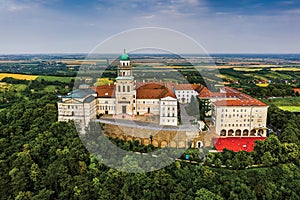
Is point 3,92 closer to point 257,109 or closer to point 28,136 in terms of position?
point 28,136

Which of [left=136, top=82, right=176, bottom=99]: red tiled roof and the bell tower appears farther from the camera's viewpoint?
[left=136, top=82, right=176, bottom=99]: red tiled roof

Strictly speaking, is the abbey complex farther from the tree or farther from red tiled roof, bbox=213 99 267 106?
the tree

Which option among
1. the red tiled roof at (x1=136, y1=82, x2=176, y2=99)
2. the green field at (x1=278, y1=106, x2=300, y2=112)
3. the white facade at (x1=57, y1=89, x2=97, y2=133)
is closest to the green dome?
the red tiled roof at (x1=136, y1=82, x2=176, y2=99)

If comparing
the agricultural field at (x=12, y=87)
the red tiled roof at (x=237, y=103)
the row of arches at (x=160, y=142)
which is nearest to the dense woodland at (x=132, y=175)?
the row of arches at (x=160, y=142)

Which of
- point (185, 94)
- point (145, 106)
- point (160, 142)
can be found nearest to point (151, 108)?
point (145, 106)

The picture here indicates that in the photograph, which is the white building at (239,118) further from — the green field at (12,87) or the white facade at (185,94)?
the green field at (12,87)

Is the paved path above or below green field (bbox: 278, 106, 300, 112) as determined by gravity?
above
